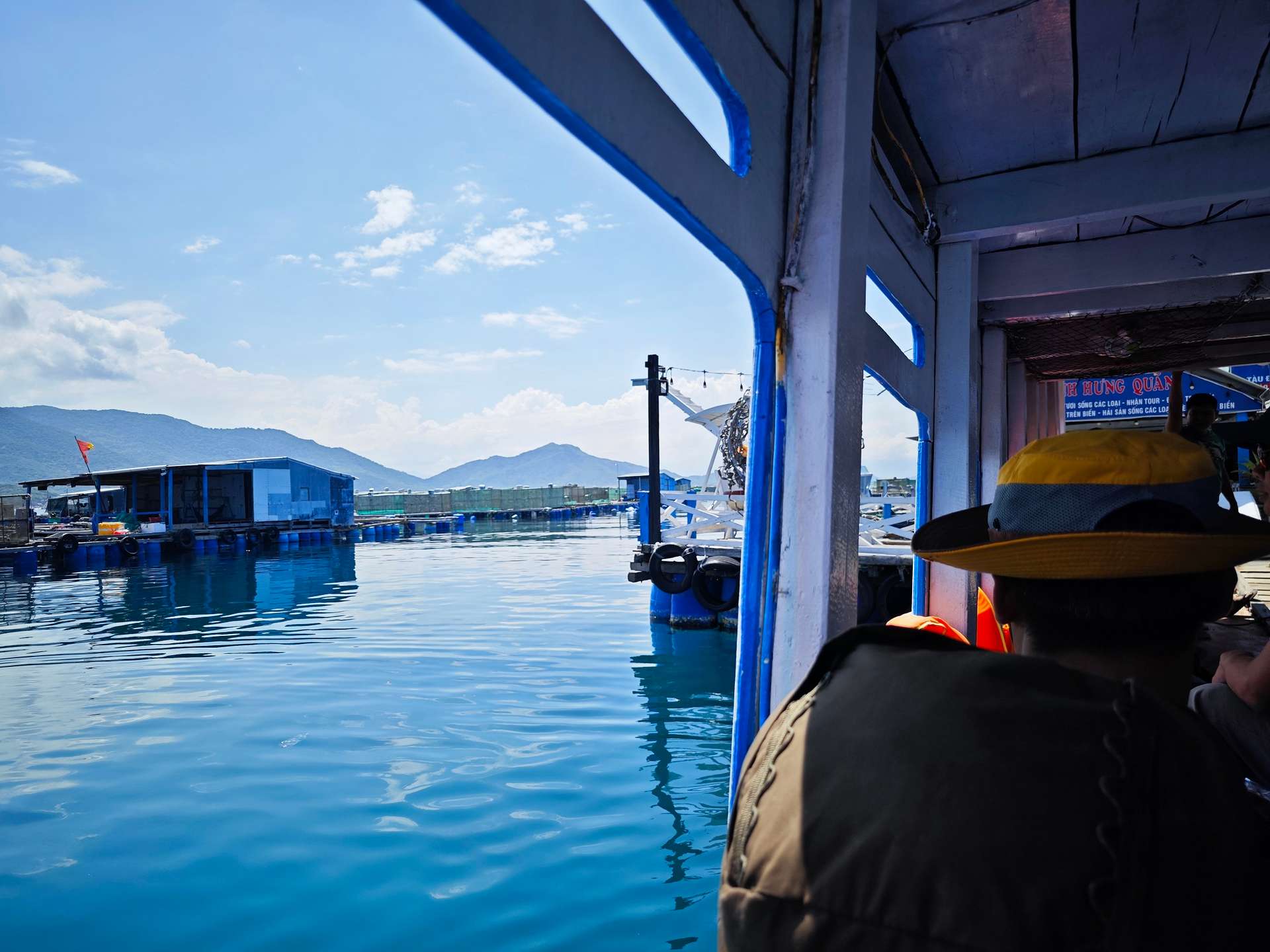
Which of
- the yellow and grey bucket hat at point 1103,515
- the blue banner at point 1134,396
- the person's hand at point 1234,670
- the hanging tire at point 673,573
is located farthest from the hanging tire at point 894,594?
the yellow and grey bucket hat at point 1103,515

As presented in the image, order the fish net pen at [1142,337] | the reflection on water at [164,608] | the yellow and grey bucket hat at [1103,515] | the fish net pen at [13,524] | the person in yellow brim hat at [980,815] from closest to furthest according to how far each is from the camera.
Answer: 1. the person in yellow brim hat at [980,815]
2. the yellow and grey bucket hat at [1103,515]
3. the fish net pen at [1142,337]
4. the reflection on water at [164,608]
5. the fish net pen at [13,524]

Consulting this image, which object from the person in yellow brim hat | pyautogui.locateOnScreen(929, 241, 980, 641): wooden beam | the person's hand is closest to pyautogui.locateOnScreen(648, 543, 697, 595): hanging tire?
pyautogui.locateOnScreen(929, 241, 980, 641): wooden beam

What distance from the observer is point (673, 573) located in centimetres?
1204

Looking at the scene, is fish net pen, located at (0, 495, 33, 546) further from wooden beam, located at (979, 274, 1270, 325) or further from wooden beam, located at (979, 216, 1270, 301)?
wooden beam, located at (979, 216, 1270, 301)

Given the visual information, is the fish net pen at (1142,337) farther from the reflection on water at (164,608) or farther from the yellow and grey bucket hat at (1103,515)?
the reflection on water at (164,608)

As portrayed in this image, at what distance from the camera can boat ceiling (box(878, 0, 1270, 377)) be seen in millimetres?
3545

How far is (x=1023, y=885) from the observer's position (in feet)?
1.86

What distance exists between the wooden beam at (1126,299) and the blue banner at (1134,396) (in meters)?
5.75

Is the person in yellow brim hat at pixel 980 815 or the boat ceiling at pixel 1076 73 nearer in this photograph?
the person in yellow brim hat at pixel 980 815

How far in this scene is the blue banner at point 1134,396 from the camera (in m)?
12.4

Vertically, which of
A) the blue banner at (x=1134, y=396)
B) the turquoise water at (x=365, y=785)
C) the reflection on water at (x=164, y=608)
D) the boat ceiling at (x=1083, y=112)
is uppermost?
the boat ceiling at (x=1083, y=112)

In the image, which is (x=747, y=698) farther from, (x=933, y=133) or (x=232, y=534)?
(x=232, y=534)

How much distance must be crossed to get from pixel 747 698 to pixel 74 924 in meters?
4.00

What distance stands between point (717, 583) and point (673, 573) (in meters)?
0.81
